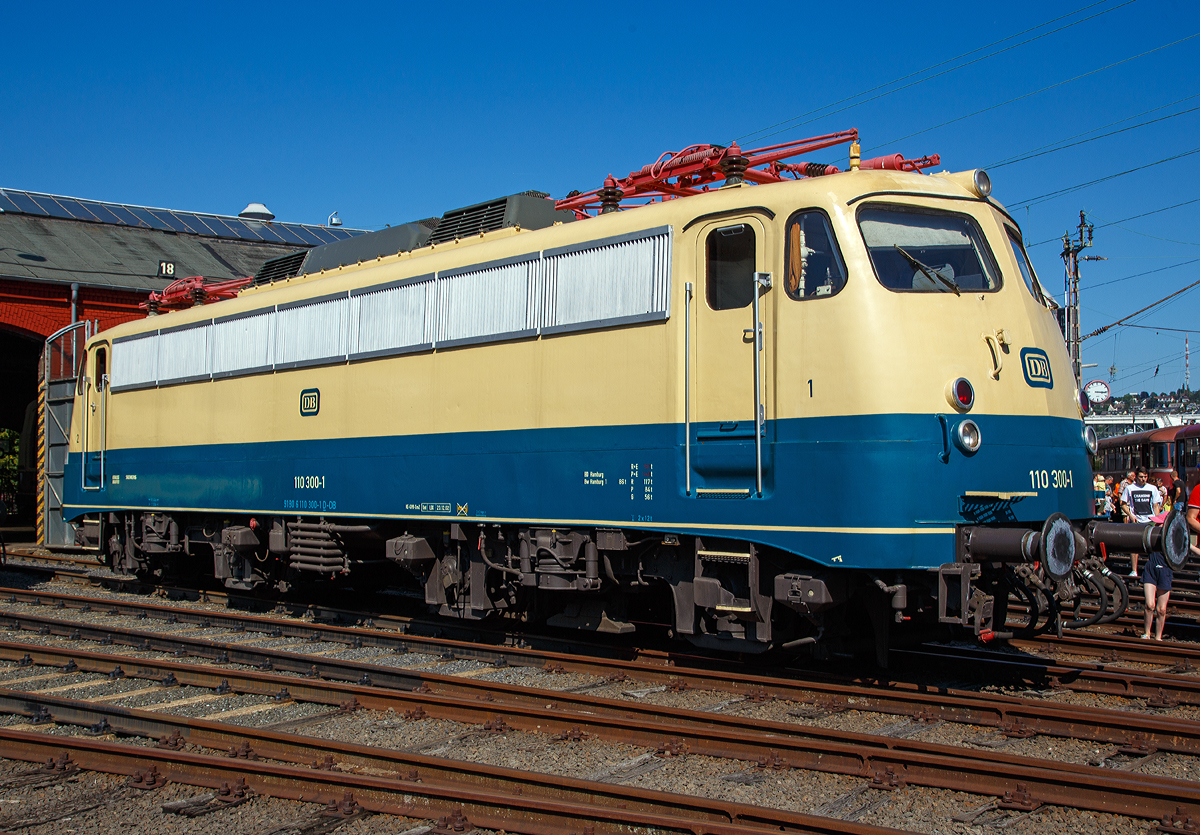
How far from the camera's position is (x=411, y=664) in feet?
32.4

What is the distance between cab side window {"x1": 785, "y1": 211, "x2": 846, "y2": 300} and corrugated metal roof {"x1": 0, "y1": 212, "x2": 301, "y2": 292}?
81.4 feet

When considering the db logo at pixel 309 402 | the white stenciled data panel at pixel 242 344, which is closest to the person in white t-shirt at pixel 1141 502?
the db logo at pixel 309 402

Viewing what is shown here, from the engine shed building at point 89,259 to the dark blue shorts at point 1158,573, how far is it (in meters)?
22.1

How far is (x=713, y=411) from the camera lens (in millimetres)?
7926

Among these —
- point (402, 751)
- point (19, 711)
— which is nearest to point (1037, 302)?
point (402, 751)

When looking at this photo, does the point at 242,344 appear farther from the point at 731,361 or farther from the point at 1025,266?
the point at 1025,266

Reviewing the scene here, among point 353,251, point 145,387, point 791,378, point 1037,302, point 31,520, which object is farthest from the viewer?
point 31,520

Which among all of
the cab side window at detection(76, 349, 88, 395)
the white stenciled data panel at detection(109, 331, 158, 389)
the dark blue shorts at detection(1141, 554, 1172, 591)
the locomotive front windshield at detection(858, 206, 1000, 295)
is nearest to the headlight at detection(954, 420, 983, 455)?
the locomotive front windshield at detection(858, 206, 1000, 295)

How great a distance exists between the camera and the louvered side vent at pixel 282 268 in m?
13.3

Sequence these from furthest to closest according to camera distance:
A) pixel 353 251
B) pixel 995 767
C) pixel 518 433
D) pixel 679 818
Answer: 1. pixel 353 251
2. pixel 518 433
3. pixel 995 767
4. pixel 679 818

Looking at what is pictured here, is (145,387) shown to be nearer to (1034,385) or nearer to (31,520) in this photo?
(1034,385)

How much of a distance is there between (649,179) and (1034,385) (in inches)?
156

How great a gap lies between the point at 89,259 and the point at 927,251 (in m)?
27.6

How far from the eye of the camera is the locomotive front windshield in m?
7.50
